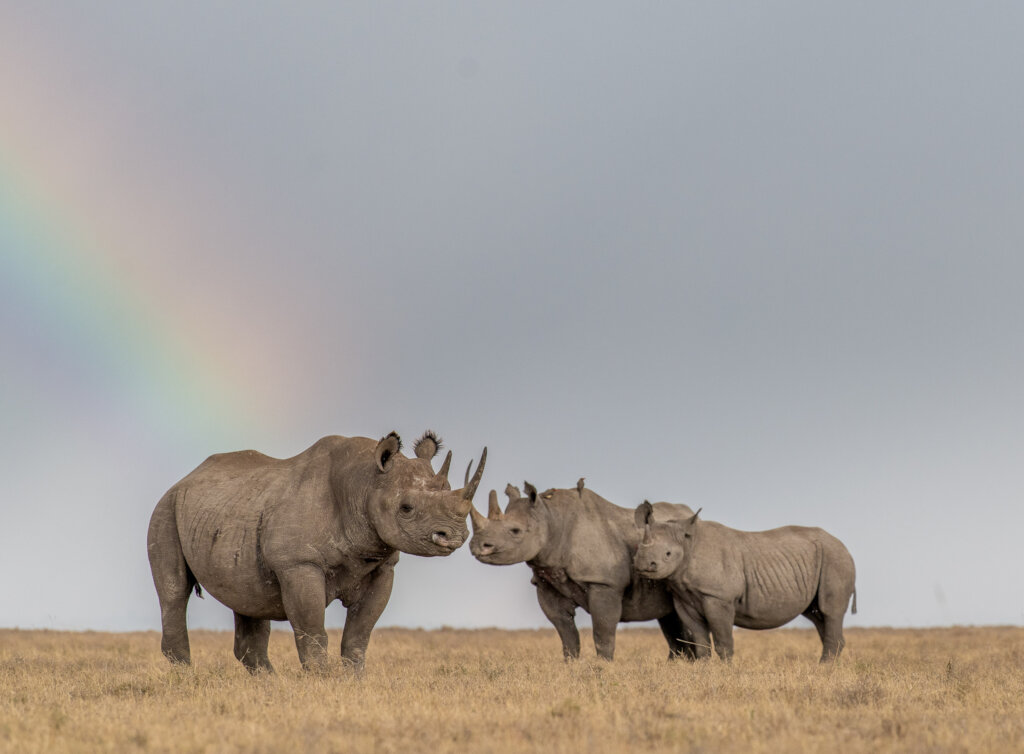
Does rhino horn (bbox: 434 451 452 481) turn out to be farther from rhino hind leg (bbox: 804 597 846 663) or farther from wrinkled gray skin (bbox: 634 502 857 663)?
rhino hind leg (bbox: 804 597 846 663)

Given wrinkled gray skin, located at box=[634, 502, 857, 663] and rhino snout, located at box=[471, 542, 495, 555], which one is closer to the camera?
rhino snout, located at box=[471, 542, 495, 555]

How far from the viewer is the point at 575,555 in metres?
16.2

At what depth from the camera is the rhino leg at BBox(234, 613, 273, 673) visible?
45.2 feet

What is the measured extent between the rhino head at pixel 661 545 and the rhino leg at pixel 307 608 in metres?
5.14

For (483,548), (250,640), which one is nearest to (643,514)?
(483,548)

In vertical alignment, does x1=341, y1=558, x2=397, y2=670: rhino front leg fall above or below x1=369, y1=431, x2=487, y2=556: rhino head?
below

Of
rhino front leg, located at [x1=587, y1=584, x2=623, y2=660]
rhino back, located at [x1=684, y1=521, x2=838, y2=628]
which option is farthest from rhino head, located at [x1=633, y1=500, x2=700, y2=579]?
rhino front leg, located at [x1=587, y1=584, x2=623, y2=660]

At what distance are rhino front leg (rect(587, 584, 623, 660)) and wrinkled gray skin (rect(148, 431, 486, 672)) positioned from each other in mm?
4117

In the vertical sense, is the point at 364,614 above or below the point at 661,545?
below

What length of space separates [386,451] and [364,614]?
1875mm

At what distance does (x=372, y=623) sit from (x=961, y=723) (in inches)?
245

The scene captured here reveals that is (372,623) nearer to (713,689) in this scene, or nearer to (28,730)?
(713,689)

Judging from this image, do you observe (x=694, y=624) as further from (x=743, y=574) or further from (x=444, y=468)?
(x=444, y=468)

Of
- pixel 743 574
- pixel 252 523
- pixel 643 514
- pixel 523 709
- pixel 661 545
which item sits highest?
pixel 643 514
